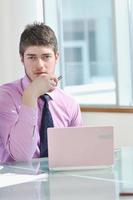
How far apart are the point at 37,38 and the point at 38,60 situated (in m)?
0.10

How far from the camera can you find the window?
3.48 m

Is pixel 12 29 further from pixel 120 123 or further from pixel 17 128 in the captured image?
pixel 17 128

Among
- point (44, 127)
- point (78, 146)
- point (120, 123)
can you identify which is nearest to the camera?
point (78, 146)

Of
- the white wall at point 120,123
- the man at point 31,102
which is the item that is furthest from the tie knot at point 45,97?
the white wall at point 120,123

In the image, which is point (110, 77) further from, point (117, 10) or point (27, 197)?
point (27, 197)

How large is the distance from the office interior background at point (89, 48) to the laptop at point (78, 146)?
178cm

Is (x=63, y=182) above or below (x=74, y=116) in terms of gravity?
below

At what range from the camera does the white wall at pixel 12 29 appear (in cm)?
359

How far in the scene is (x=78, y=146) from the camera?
154 cm

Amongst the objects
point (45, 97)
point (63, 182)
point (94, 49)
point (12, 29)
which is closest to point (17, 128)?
point (45, 97)

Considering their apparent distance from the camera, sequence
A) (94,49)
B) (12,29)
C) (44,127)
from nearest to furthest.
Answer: (44,127) < (12,29) < (94,49)

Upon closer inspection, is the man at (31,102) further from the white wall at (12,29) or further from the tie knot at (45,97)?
the white wall at (12,29)

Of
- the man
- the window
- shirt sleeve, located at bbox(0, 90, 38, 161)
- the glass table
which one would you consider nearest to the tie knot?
the man

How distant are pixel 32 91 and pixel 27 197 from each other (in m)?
0.55
